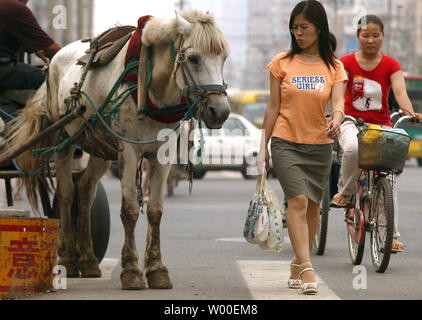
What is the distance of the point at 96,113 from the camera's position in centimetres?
841

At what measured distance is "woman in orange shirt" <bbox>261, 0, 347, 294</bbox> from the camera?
26.1 feet

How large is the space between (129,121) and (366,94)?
2.66m

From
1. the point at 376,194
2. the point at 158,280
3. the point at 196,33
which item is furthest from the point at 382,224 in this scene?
the point at 196,33

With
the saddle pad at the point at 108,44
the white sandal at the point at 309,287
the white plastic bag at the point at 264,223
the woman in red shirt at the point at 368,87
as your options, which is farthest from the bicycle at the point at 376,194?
the saddle pad at the point at 108,44

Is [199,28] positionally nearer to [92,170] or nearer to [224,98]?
[224,98]

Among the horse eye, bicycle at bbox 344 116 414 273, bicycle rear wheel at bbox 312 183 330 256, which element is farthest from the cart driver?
bicycle rear wheel at bbox 312 183 330 256

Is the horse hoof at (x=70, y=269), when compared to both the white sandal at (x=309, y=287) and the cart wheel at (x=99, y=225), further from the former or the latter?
the white sandal at (x=309, y=287)

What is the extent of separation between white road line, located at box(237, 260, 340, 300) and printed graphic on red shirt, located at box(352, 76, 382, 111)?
1.60 meters

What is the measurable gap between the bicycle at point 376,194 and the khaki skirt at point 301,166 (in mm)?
1028

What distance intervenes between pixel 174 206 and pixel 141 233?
5.17 meters

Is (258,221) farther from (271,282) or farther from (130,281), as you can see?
(130,281)

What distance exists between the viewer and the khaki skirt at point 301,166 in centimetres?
798

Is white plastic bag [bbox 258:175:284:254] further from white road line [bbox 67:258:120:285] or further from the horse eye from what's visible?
white road line [bbox 67:258:120:285]
